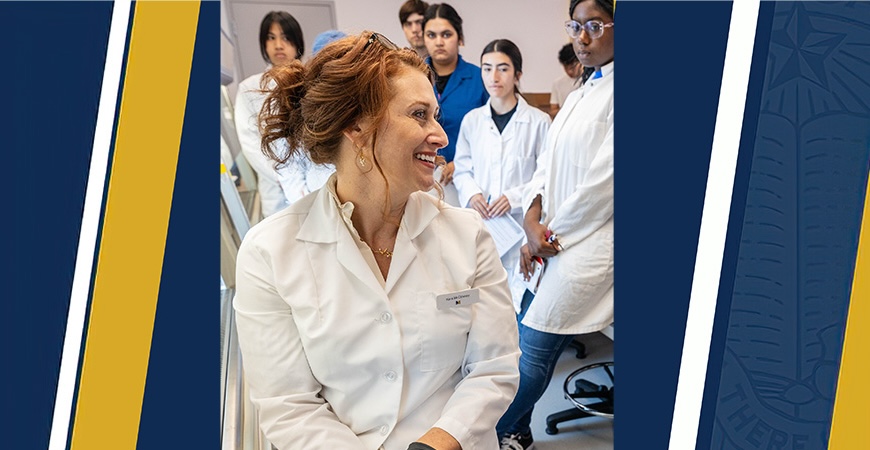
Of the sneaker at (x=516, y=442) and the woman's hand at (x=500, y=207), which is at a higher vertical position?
the woman's hand at (x=500, y=207)

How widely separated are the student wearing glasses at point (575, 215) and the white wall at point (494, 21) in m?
0.07

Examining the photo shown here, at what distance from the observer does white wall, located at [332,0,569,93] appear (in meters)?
1.67

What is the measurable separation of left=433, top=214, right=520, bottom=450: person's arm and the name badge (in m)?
0.02

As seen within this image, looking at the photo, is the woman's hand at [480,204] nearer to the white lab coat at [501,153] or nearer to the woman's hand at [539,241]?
the white lab coat at [501,153]

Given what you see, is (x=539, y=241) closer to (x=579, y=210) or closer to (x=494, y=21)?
(x=579, y=210)

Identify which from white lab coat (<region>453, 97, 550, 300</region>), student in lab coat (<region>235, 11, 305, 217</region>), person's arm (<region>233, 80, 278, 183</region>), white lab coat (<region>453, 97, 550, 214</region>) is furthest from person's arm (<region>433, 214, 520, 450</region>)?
person's arm (<region>233, 80, 278, 183</region>)

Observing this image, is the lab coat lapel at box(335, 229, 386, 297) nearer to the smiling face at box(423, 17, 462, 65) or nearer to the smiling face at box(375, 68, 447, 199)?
the smiling face at box(375, 68, 447, 199)

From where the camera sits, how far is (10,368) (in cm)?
101

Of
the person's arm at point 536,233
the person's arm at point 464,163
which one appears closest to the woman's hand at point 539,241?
the person's arm at point 536,233

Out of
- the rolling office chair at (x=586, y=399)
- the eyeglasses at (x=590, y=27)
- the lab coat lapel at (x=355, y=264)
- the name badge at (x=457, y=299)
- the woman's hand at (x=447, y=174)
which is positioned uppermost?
the eyeglasses at (x=590, y=27)

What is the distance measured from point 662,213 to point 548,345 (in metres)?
0.99

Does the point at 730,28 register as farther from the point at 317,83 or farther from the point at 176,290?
the point at 176,290

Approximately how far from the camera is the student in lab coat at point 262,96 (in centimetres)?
194

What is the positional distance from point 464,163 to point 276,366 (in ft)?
4.78
